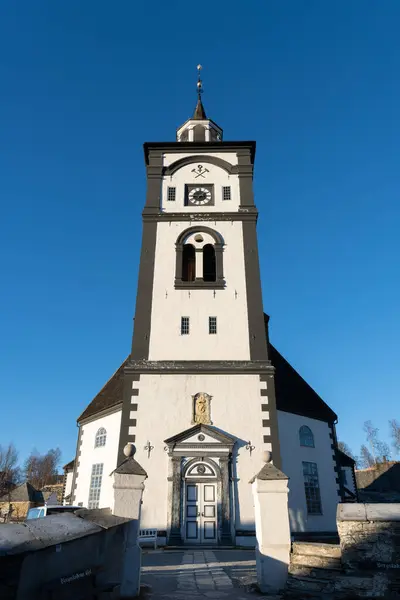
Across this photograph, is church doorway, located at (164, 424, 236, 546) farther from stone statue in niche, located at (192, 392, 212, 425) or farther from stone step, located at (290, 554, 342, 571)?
stone step, located at (290, 554, 342, 571)

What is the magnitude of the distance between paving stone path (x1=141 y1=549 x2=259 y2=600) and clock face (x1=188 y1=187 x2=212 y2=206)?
Result: 16.4 metres

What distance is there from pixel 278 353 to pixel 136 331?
8996 millimetres

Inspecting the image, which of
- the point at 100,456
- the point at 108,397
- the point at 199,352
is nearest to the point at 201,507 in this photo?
the point at 199,352

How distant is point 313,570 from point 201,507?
8.77 metres

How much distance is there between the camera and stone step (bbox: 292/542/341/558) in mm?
7160

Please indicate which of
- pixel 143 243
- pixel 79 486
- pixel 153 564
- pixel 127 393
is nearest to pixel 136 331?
pixel 127 393

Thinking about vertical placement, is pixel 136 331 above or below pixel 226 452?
above

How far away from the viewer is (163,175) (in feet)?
78.6

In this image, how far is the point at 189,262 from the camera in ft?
70.9

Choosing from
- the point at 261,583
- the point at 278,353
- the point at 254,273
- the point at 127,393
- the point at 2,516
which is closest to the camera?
the point at 261,583

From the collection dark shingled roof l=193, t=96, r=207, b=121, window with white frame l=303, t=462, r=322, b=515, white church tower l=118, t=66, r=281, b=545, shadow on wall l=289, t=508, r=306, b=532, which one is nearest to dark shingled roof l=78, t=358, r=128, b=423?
white church tower l=118, t=66, r=281, b=545

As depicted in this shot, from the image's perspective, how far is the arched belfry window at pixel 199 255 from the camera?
20.7 meters

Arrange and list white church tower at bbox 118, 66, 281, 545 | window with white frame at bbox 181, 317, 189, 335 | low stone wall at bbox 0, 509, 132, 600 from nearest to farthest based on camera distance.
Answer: low stone wall at bbox 0, 509, 132, 600, white church tower at bbox 118, 66, 281, 545, window with white frame at bbox 181, 317, 189, 335

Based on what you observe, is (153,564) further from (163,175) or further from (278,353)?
(163,175)
